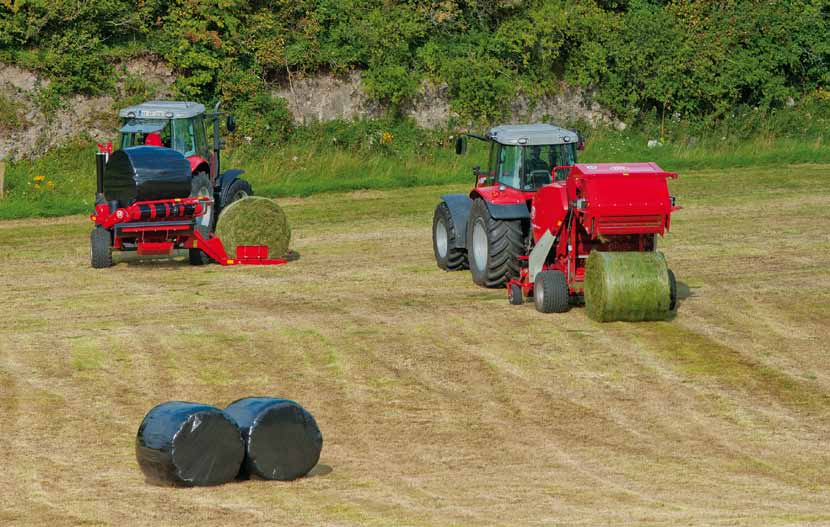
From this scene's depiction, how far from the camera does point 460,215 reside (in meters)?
21.2

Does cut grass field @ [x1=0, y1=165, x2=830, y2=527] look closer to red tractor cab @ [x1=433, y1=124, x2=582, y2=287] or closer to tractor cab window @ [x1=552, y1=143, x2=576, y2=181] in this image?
red tractor cab @ [x1=433, y1=124, x2=582, y2=287]

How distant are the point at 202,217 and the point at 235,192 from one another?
1493mm

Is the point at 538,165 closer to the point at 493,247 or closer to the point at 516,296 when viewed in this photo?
the point at 493,247

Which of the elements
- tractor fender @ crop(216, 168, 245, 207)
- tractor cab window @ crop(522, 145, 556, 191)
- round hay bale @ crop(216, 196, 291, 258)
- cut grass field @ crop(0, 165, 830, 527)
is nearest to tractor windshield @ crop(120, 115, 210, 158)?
tractor fender @ crop(216, 168, 245, 207)

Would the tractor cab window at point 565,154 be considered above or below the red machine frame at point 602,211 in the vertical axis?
above

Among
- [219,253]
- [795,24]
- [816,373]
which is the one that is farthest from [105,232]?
[795,24]

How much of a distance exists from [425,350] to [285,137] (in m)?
18.2

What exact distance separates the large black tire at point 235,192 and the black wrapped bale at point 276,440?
43.8ft

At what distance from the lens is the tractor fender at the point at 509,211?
19.3 metres

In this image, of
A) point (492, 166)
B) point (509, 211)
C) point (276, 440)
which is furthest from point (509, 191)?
point (276, 440)

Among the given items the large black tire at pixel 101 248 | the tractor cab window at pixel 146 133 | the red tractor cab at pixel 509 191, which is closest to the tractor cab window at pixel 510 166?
the red tractor cab at pixel 509 191

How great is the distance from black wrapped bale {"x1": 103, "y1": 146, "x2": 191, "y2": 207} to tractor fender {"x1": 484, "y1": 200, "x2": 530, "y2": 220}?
4.81 metres

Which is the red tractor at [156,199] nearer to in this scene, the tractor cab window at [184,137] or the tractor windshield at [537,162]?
the tractor cab window at [184,137]

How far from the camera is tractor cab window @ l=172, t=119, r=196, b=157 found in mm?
23969
